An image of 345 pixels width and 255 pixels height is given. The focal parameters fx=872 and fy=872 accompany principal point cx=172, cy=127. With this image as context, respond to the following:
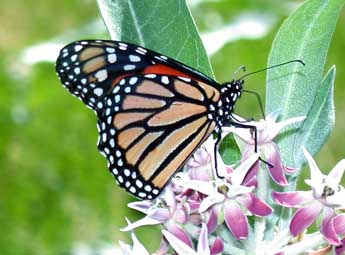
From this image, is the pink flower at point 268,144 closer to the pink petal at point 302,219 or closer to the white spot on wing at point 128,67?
the pink petal at point 302,219

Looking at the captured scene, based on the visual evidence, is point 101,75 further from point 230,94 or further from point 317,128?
point 317,128

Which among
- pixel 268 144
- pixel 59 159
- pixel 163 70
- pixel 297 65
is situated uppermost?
pixel 59 159

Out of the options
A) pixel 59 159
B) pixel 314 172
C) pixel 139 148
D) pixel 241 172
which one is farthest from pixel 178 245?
pixel 59 159

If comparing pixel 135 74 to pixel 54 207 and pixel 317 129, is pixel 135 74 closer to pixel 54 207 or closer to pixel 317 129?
pixel 317 129

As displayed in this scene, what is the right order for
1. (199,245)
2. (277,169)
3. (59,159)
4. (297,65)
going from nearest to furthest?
1. (199,245)
2. (277,169)
3. (297,65)
4. (59,159)

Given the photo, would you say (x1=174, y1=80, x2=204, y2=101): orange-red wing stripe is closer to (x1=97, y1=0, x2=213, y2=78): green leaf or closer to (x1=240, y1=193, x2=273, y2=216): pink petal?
(x1=97, y1=0, x2=213, y2=78): green leaf

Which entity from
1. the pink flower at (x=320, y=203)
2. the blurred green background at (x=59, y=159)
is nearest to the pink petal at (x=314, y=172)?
the pink flower at (x=320, y=203)

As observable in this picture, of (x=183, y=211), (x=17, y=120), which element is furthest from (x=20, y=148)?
(x=183, y=211)

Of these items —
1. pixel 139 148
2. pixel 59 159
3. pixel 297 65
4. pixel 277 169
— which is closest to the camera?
pixel 277 169

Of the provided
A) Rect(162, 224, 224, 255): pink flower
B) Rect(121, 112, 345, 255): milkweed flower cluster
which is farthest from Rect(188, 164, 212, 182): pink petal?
Rect(162, 224, 224, 255): pink flower
